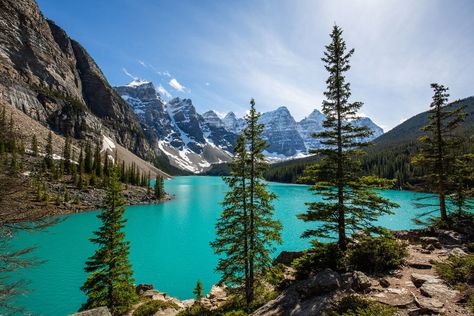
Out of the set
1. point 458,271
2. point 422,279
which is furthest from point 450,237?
point 422,279

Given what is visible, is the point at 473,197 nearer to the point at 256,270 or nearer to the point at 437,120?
the point at 437,120

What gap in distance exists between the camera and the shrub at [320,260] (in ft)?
38.8

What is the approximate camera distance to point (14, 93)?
109750 mm

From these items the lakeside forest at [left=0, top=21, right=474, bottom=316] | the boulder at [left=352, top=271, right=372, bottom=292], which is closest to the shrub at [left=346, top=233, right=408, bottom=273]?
the lakeside forest at [left=0, top=21, right=474, bottom=316]

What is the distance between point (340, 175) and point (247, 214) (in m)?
6.57

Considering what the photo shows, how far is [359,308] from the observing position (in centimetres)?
761

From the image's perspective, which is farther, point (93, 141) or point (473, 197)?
point (93, 141)

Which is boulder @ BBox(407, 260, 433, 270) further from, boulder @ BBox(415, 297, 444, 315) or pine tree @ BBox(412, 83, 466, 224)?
pine tree @ BBox(412, 83, 466, 224)

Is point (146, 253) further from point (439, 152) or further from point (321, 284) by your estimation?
point (439, 152)

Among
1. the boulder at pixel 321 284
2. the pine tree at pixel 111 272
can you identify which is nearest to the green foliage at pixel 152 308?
the pine tree at pixel 111 272

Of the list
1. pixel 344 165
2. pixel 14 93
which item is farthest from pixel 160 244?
pixel 14 93

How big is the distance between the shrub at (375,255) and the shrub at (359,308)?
11.2 feet

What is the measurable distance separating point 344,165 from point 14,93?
151 meters

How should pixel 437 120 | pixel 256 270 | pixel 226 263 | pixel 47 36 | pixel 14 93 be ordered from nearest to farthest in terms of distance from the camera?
pixel 226 263 → pixel 256 270 → pixel 437 120 → pixel 14 93 → pixel 47 36
